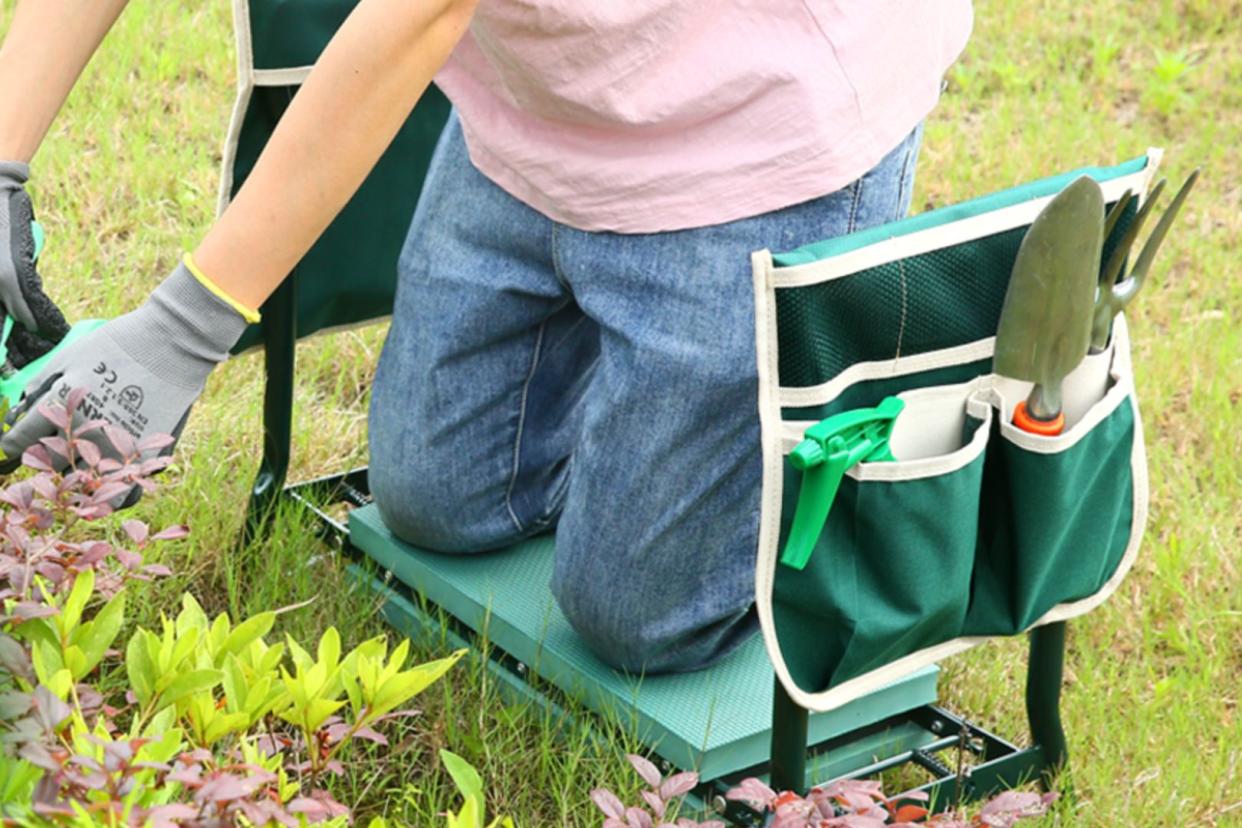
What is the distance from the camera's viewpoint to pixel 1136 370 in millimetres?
3154

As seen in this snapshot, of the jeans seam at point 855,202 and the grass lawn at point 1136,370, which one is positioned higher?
the jeans seam at point 855,202

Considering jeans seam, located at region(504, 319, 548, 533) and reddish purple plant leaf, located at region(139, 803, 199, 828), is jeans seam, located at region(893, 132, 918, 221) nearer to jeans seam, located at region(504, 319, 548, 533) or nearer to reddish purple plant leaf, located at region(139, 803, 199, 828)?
Result: jeans seam, located at region(504, 319, 548, 533)

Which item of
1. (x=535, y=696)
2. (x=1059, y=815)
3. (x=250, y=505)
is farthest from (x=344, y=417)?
(x=1059, y=815)

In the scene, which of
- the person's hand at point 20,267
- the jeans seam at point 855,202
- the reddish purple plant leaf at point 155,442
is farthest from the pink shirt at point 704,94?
the reddish purple plant leaf at point 155,442

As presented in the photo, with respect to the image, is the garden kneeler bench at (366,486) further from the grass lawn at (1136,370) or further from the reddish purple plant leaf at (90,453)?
the reddish purple plant leaf at (90,453)

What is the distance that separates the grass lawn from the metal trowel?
0.60m

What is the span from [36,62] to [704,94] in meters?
0.71

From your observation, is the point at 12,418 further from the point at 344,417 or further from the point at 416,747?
the point at 344,417

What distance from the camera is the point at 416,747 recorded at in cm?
201

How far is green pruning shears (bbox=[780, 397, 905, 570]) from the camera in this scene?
60.0 inches

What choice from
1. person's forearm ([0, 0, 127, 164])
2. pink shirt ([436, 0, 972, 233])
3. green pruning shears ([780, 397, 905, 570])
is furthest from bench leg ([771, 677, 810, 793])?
person's forearm ([0, 0, 127, 164])

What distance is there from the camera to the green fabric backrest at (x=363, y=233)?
87.5 inches

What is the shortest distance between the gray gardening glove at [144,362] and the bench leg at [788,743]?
0.65 metres

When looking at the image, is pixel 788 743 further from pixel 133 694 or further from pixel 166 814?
pixel 166 814
